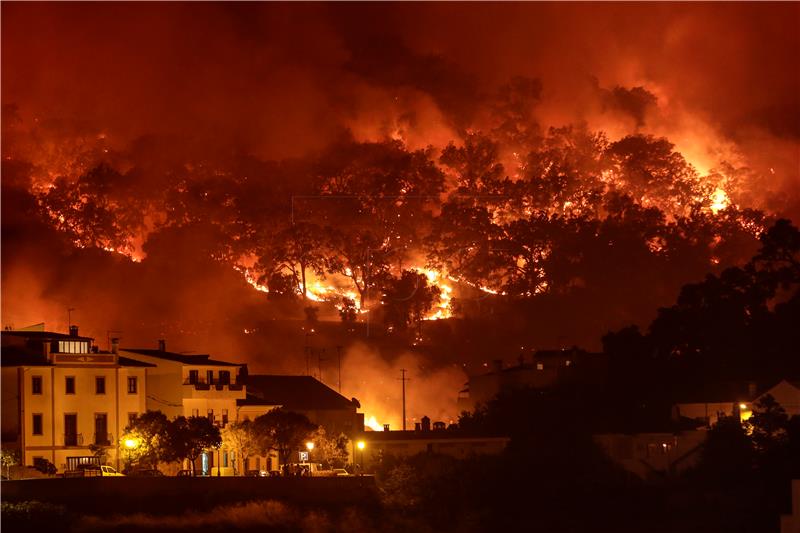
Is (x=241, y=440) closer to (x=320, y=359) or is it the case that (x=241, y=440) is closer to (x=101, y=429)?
(x=101, y=429)

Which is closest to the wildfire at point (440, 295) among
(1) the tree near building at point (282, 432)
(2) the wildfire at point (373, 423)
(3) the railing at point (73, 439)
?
(2) the wildfire at point (373, 423)

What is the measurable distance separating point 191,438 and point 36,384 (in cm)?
493

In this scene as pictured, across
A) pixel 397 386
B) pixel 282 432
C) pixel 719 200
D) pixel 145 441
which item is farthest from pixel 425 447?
pixel 719 200

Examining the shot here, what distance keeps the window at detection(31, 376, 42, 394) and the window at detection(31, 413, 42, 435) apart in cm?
67

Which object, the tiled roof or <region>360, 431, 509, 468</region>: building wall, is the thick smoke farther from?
<region>360, 431, 509, 468</region>: building wall

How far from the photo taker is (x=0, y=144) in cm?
8844

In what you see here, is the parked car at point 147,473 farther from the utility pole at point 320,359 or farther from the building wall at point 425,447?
the utility pole at point 320,359

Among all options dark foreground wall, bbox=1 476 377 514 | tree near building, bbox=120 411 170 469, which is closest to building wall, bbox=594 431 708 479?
dark foreground wall, bbox=1 476 377 514

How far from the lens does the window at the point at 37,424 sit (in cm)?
5141

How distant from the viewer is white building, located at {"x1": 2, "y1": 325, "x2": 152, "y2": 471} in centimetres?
5134

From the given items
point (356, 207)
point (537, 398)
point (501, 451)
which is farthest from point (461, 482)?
point (356, 207)

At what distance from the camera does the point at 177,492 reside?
156 ft

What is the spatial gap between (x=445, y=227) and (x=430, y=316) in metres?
7.51

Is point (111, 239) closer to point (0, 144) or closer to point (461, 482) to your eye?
point (0, 144)
